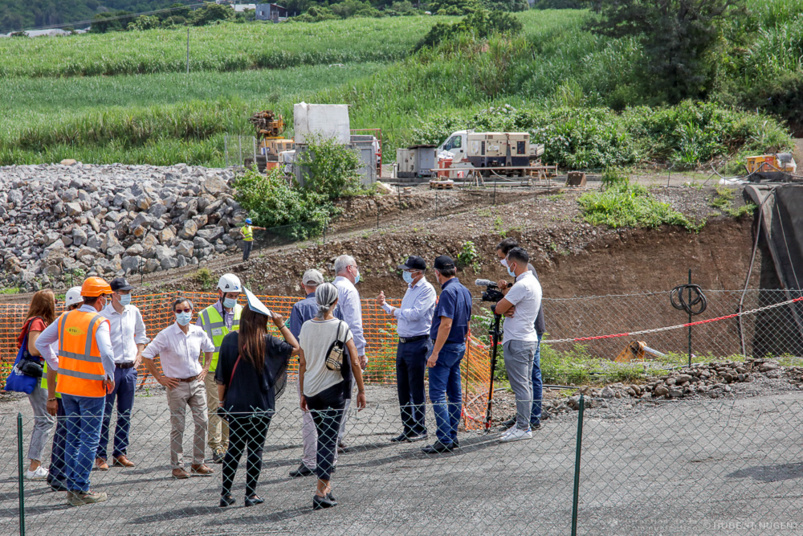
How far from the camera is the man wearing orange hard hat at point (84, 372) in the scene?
18.8ft

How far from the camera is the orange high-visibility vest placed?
5.78 m

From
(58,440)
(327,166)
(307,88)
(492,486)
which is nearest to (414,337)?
(492,486)

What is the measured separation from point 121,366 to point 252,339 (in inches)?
84.1

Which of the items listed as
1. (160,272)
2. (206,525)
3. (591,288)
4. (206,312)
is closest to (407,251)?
(591,288)

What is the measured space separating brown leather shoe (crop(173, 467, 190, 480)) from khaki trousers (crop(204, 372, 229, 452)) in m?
0.57

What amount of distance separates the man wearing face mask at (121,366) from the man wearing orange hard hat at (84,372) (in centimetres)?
75

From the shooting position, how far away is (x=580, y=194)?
20156mm

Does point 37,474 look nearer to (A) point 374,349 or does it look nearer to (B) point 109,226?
(A) point 374,349

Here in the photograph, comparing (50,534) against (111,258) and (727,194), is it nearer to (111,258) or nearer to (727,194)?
(111,258)

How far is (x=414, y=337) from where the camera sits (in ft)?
23.3

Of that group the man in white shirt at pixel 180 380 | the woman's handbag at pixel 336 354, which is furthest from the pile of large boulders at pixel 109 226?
the woman's handbag at pixel 336 354

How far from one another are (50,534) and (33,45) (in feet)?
239

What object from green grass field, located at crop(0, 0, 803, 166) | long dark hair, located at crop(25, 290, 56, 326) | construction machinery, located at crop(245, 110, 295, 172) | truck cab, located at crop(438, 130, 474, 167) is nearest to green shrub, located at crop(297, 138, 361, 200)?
construction machinery, located at crop(245, 110, 295, 172)

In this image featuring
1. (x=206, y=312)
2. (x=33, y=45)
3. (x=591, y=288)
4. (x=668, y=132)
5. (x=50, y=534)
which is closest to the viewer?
(x=50, y=534)
